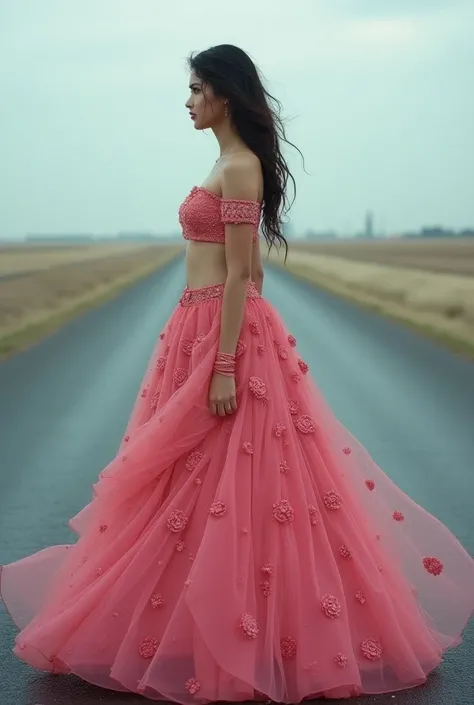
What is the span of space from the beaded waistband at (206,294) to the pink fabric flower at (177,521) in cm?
84

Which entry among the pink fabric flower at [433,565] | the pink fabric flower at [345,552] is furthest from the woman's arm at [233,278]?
the pink fabric flower at [433,565]

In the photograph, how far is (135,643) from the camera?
10.5 feet

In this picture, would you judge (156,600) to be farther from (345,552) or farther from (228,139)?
(228,139)

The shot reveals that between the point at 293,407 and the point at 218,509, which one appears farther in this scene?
the point at 293,407

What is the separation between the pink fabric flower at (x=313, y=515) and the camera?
11.0 feet

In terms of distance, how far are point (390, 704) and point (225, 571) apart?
29.4 inches

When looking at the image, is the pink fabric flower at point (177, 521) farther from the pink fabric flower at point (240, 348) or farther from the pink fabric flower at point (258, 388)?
the pink fabric flower at point (240, 348)

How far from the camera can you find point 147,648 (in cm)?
318

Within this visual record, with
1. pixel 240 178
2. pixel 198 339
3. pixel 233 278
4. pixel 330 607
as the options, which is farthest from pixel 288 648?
pixel 240 178

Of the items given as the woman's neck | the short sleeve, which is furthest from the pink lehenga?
the woman's neck

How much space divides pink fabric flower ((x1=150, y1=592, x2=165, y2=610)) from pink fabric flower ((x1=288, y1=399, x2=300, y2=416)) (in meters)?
0.86

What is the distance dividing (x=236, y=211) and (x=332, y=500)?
3.75 feet

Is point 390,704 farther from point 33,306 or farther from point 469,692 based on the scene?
point 33,306

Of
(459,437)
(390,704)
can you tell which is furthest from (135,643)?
(459,437)
